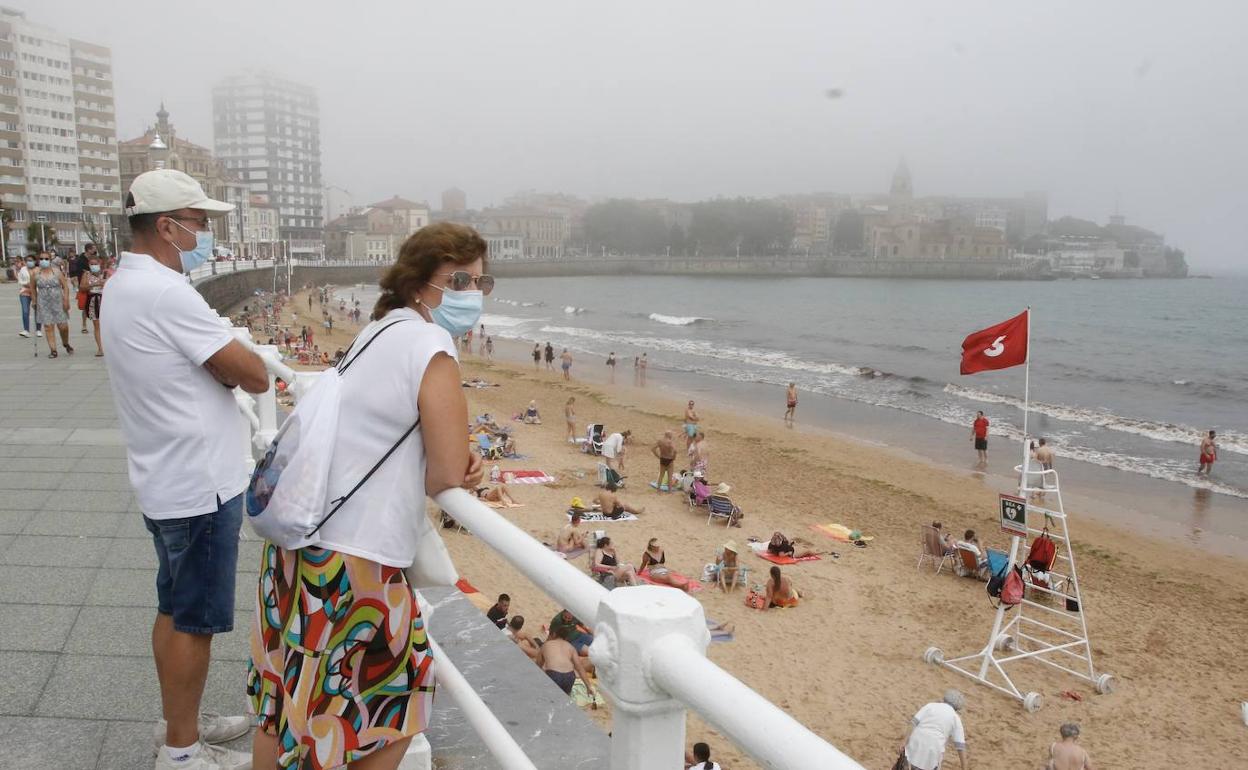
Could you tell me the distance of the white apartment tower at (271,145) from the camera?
139750 millimetres

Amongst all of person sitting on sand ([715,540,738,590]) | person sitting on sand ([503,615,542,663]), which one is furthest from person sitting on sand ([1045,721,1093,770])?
person sitting on sand ([715,540,738,590])

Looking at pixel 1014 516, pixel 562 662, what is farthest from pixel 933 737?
pixel 562 662

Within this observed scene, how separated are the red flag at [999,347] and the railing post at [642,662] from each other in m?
8.44

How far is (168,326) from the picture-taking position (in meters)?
2.03

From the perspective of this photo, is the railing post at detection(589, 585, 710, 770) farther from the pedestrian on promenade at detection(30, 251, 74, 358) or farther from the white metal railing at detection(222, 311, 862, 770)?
the pedestrian on promenade at detection(30, 251, 74, 358)

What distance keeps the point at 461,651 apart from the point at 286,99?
163466 millimetres

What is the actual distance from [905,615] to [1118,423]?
20.5 m

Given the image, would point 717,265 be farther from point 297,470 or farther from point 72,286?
point 297,470

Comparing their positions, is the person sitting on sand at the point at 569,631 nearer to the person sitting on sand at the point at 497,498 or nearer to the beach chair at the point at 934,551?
the person sitting on sand at the point at 497,498

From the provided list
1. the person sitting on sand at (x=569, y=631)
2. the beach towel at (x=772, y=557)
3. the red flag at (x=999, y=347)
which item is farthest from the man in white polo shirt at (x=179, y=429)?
the beach towel at (x=772, y=557)

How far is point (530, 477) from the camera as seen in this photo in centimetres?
1568

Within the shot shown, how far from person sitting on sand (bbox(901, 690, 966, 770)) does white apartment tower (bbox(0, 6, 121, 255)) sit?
8005cm

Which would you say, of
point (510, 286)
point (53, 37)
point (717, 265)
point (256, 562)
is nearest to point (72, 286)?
point (256, 562)

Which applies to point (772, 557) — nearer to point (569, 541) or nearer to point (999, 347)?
point (569, 541)
